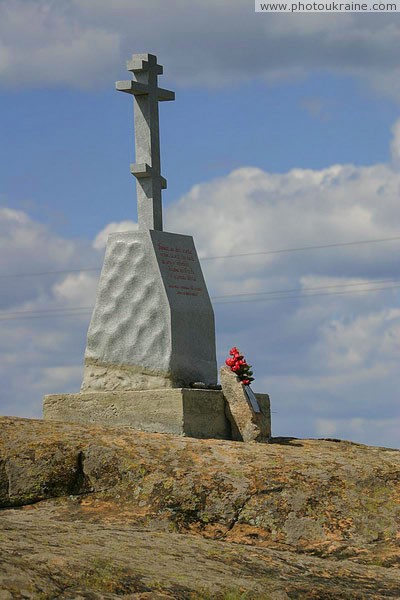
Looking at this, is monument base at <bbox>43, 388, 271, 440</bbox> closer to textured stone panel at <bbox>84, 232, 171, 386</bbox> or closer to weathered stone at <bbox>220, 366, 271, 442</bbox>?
weathered stone at <bbox>220, 366, 271, 442</bbox>

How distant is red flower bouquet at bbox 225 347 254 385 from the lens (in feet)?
55.2

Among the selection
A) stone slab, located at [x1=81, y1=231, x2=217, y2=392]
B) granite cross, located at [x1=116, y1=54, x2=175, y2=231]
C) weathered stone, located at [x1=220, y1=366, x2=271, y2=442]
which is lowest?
weathered stone, located at [x1=220, y1=366, x2=271, y2=442]

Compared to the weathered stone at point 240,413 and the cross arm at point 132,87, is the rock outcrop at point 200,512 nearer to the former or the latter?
the weathered stone at point 240,413

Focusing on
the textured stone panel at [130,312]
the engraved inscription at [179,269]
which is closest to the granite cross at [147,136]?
the engraved inscription at [179,269]

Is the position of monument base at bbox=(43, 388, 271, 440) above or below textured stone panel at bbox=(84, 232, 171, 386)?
below

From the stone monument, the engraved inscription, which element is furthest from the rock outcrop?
the engraved inscription

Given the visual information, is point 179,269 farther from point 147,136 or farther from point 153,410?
point 153,410

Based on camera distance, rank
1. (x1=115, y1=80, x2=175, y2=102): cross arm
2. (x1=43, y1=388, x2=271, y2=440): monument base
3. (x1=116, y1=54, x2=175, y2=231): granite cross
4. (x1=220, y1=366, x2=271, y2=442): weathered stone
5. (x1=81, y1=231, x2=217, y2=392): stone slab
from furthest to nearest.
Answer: (x1=115, y1=80, x2=175, y2=102): cross arm, (x1=116, y1=54, x2=175, y2=231): granite cross, (x1=81, y1=231, x2=217, y2=392): stone slab, (x1=220, y1=366, x2=271, y2=442): weathered stone, (x1=43, y1=388, x2=271, y2=440): monument base

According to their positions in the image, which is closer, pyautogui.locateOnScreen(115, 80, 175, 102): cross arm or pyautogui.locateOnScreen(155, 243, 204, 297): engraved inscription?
pyautogui.locateOnScreen(155, 243, 204, 297): engraved inscription

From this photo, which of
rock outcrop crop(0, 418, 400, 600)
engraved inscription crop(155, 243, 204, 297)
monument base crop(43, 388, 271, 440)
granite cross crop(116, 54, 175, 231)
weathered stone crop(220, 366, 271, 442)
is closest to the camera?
rock outcrop crop(0, 418, 400, 600)

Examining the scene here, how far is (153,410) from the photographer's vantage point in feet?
52.9

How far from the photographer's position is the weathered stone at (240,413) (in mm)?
16359

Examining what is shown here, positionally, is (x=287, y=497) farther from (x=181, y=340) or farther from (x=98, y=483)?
(x=181, y=340)

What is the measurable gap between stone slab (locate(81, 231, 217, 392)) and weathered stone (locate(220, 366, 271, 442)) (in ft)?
2.31
